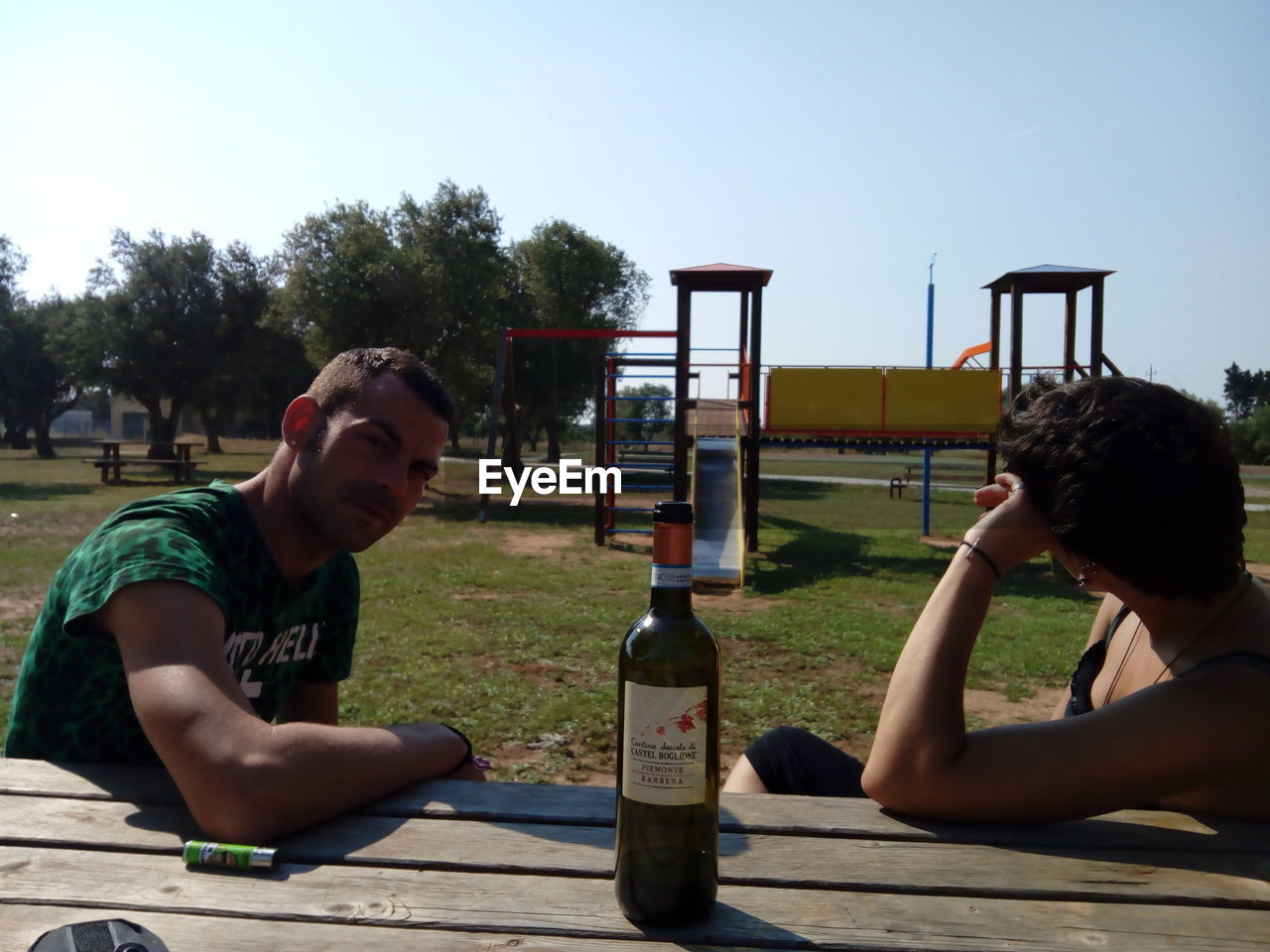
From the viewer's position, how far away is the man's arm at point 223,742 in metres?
1.34

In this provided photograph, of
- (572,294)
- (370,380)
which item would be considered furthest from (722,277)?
(572,294)

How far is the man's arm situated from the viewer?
4.38 ft

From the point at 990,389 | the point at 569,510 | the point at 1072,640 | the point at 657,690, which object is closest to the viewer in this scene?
the point at 657,690

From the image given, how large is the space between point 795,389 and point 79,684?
503 inches

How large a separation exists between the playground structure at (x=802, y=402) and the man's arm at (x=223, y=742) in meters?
10.8

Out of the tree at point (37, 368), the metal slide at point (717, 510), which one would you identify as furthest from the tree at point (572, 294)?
the metal slide at point (717, 510)

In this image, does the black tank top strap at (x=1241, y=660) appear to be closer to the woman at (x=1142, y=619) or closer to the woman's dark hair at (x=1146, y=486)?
the woman at (x=1142, y=619)

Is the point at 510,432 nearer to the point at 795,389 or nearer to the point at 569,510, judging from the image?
the point at 569,510

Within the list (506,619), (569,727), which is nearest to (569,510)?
(506,619)

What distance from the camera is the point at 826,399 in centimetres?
1393

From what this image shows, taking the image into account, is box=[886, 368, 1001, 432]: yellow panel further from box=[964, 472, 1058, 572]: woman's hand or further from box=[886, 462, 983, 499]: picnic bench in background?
box=[964, 472, 1058, 572]: woman's hand

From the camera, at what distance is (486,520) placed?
57.9 ft

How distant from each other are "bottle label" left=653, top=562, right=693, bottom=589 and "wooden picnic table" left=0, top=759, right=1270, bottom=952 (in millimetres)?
420

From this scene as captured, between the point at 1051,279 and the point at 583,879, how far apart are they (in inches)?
Answer: 529
